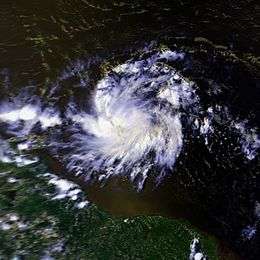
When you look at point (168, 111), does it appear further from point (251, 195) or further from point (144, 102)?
point (251, 195)

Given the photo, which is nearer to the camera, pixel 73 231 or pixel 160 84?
pixel 73 231

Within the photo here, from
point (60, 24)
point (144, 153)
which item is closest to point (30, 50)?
point (60, 24)

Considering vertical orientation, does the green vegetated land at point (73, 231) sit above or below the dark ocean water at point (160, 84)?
below

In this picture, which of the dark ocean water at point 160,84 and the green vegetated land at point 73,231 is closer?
the green vegetated land at point 73,231

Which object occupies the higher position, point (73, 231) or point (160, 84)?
point (160, 84)
